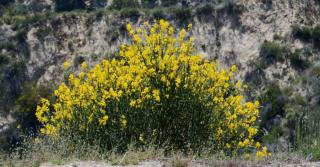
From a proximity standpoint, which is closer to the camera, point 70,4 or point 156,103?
point 156,103

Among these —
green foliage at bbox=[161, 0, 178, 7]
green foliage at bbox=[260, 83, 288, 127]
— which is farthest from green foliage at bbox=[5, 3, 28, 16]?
green foliage at bbox=[260, 83, 288, 127]

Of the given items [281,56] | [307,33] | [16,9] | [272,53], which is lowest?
[281,56]

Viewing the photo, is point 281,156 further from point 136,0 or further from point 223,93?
point 136,0

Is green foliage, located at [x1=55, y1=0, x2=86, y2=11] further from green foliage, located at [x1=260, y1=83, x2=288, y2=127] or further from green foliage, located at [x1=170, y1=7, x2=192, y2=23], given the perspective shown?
green foliage, located at [x1=260, y1=83, x2=288, y2=127]

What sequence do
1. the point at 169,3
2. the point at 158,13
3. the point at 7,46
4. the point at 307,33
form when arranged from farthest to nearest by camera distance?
the point at 169,3
the point at 158,13
the point at 7,46
the point at 307,33

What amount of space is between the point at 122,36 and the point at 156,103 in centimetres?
3295

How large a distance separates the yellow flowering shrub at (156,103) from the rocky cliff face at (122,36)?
89.6 feet

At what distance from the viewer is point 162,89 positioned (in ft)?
25.2

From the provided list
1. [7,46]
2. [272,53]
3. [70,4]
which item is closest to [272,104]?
[272,53]

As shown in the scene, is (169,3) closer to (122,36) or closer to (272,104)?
(122,36)

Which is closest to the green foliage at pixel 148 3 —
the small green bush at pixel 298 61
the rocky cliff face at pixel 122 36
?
the rocky cliff face at pixel 122 36

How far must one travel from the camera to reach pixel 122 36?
40.2m

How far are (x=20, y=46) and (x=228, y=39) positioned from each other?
15.3 m

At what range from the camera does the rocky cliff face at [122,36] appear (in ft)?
121
